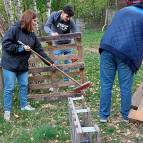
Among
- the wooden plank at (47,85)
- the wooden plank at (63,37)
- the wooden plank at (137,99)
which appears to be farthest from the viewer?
the wooden plank at (47,85)

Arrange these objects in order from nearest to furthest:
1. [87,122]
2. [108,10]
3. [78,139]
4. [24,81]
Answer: [78,139], [87,122], [24,81], [108,10]

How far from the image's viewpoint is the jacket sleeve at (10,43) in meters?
7.44

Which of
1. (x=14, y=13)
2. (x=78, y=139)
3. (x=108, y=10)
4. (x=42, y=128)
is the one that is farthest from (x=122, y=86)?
(x=108, y=10)

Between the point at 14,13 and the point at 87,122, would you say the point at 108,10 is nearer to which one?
the point at 14,13

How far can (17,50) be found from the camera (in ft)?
24.7

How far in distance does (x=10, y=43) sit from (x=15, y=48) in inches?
4.7

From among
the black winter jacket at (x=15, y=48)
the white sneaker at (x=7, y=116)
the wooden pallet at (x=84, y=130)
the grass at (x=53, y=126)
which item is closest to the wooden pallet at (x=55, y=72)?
the grass at (x=53, y=126)

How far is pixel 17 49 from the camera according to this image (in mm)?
7504

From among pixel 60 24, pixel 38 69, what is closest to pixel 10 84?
pixel 38 69

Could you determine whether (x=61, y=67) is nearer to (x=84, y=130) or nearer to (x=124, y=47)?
(x=124, y=47)

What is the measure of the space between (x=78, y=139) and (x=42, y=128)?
231cm

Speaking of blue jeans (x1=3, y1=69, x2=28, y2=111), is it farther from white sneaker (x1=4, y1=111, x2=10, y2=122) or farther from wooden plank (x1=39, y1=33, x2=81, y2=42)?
wooden plank (x1=39, y1=33, x2=81, y2=42)

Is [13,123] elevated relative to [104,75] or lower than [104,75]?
lower

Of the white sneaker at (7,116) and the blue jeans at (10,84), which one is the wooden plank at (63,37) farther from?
the white sneaker at (7,116)
